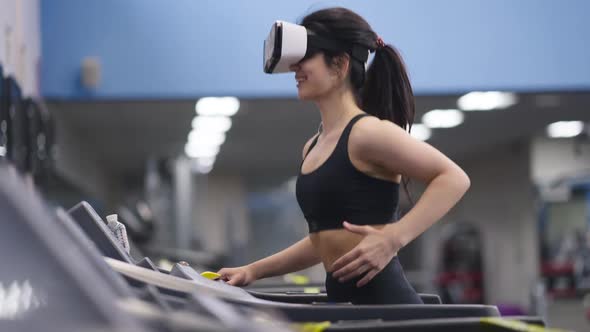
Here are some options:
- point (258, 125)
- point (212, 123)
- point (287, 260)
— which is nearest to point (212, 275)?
point (287, 260)

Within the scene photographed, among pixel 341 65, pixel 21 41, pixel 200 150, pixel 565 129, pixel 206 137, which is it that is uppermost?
pixel 21 41

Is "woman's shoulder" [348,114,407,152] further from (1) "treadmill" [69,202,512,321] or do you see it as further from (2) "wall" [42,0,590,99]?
(2) "wall" [42,0,590,99]

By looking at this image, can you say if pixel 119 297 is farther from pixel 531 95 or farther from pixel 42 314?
pixel 531 95

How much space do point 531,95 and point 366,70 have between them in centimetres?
514

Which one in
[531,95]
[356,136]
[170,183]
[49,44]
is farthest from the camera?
[170,183]

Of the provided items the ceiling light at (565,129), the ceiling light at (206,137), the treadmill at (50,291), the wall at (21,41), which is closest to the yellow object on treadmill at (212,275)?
the treadmill at (50,291)

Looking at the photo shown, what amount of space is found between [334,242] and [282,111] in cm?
617

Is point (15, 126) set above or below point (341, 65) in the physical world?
below

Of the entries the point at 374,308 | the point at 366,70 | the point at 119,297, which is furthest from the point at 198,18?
the point at 119,297

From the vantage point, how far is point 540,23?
652 cm

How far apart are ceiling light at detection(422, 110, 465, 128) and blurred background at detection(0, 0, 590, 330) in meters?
0.05

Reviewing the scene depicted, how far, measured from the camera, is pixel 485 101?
7.64 metres

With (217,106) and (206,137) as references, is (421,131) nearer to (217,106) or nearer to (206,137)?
(206,137)

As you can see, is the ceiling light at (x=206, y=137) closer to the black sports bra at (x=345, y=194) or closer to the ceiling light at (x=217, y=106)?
the ceiling light at (x=217, y=106)
